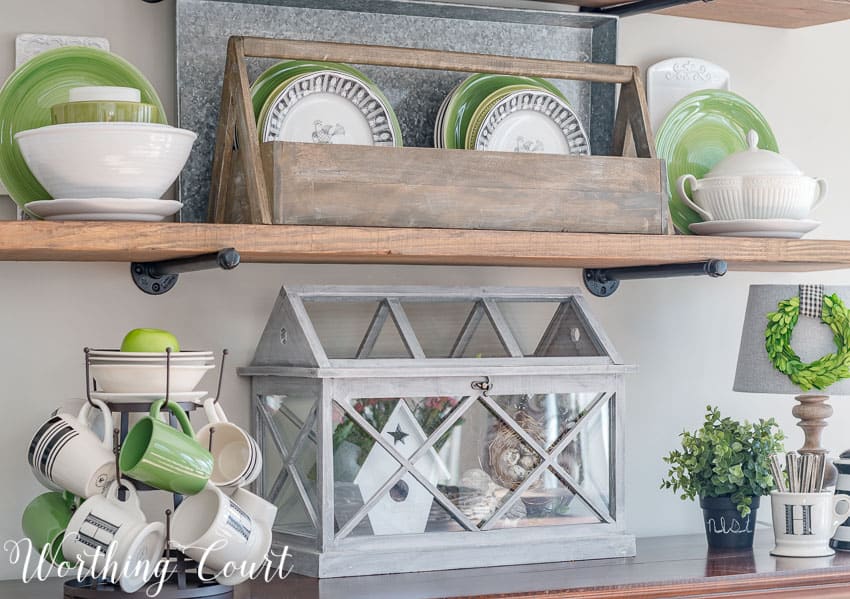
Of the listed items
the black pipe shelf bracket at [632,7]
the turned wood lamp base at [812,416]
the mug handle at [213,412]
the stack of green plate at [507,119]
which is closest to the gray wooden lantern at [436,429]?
the mug handle at [213,412]

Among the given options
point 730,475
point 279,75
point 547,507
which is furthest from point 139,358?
point 730,475

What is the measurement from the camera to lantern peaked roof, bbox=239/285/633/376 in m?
1.55

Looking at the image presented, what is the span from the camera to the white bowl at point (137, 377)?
1.40 meters

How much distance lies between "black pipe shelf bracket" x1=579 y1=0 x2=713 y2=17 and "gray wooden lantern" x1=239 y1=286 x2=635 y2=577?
458mm

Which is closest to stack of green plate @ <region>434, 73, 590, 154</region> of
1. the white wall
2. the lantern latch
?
the white wall

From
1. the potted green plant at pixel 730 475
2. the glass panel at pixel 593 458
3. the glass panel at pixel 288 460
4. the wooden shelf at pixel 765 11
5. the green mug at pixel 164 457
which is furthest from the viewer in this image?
the wooden shelf at pixel 765 11

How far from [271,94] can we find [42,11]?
31 centimetres

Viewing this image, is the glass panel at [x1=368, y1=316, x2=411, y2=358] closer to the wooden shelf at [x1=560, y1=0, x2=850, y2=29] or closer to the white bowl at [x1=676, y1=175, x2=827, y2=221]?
the white bowl at [x1=676, y1=175, x2=827, y2=221]

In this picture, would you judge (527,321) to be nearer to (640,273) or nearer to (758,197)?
(640,273)

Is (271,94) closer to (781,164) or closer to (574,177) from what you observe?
(574,177)

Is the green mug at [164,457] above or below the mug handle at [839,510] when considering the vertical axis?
above

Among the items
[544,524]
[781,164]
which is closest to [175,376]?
[544,524]

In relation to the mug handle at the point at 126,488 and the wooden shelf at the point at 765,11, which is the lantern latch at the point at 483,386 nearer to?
the mug handle at the point at 126,488

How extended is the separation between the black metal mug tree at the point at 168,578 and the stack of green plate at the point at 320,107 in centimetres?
36
